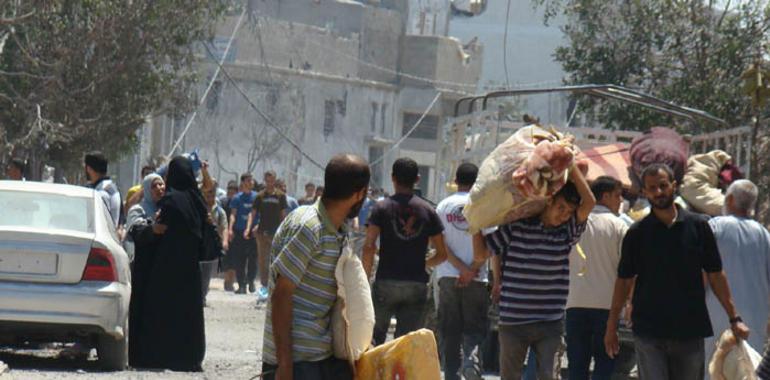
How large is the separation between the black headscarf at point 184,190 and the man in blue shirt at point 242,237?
1285 cm

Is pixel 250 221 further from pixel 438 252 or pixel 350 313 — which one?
pixel 350 313

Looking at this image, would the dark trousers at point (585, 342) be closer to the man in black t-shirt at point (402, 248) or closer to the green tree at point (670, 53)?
the man in black t-shirt at point (402, 248)

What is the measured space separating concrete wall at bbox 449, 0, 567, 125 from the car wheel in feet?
179

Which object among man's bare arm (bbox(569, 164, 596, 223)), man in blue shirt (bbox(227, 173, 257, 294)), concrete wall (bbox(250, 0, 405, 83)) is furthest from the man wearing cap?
concrete wall (bbox(250, 0, 405, 83))

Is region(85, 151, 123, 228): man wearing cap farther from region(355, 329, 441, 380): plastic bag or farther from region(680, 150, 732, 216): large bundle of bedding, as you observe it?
region(355, 329, 441, 380): plastic bag

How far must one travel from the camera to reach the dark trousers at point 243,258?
25.5 metres

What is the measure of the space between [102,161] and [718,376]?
7.30 metres

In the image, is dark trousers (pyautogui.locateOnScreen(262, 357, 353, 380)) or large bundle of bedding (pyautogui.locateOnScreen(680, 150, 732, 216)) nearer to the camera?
dark trousers (pyautogui.locateOnScreen(262, 357, 353, 380))

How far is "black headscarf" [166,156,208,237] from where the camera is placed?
12.6 metres

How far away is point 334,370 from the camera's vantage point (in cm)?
656

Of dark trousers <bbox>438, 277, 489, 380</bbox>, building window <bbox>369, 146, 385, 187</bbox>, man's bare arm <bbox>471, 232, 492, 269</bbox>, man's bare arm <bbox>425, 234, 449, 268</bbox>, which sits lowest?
building window <bbox>369, 146, 385, 187</bbox>

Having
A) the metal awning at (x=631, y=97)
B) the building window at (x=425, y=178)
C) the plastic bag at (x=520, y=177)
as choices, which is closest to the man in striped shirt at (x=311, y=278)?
the plastic bag at (x=520, y=177)

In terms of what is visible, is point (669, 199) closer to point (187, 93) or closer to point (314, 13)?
point (187, 93)

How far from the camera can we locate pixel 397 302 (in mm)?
11219
